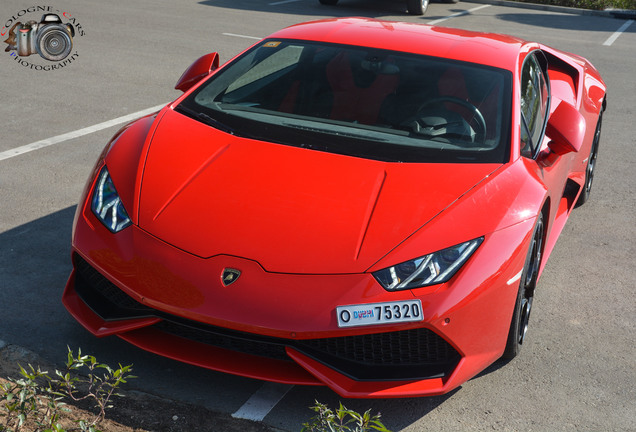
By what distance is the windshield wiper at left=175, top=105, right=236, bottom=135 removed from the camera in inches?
161

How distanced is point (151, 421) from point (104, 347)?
60cm

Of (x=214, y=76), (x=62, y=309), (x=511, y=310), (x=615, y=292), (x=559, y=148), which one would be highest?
(x=214, y=76)

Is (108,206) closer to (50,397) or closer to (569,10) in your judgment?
(50,397)

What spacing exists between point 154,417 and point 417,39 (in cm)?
261

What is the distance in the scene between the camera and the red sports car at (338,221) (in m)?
3.14

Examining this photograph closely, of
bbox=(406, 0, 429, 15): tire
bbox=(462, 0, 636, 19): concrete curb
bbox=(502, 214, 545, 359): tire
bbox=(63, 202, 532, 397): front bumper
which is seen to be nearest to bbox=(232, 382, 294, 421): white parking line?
bbox=(63, 202, 532, 397): front bumper

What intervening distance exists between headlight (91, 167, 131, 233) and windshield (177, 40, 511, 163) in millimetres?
696

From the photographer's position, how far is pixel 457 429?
3.33 m

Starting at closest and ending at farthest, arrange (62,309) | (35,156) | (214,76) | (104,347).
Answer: (104,347)
(62,309)
(214,76)
(35,156)

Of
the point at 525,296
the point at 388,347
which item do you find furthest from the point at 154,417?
the point at 525,296

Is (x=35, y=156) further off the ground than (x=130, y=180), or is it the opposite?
(x=130, y=180)

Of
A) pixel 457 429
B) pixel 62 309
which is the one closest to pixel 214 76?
pixel 62 309

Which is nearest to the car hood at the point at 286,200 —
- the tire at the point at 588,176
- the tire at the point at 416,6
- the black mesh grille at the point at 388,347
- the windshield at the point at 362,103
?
the windshield at the point at 362,103

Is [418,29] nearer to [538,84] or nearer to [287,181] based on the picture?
[538,84]
